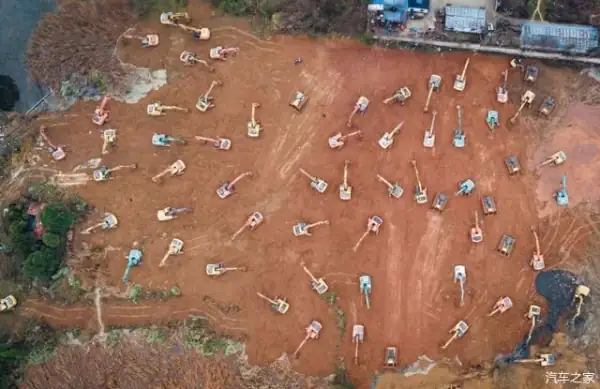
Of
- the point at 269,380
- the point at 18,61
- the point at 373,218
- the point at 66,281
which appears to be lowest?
the point at 269,380

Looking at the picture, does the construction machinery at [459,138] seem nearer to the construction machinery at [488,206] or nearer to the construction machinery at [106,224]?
the construction machinery at [488,206]

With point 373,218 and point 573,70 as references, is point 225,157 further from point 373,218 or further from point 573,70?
point 573,70

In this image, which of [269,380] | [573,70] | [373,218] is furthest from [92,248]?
[573,70]

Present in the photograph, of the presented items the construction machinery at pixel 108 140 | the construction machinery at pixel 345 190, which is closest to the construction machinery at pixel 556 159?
the construction machinery at pixel 345 190

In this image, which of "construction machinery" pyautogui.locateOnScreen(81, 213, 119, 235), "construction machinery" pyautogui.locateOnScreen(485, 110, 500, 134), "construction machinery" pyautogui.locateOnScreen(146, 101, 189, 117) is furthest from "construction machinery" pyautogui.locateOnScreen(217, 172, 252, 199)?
"construction machinery" pyautogui.locateOnScreen(485, 110, 500, 134)

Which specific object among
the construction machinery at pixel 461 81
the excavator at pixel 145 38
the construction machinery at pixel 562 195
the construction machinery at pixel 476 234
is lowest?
the construction machinery at pixel 476 234

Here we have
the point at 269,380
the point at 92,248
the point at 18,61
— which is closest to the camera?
the point at 269,380

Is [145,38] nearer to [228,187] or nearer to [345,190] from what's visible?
[228,187]
